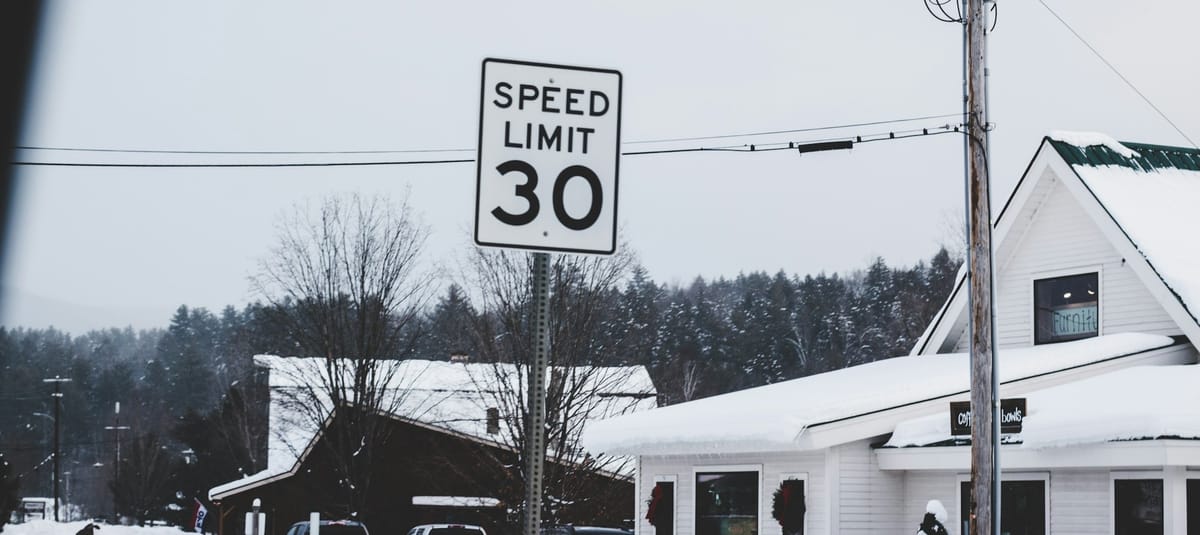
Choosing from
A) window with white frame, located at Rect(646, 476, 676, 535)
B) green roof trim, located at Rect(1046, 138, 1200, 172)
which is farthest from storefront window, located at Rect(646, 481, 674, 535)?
green roof trim, located at Rect(1046, 138, 1200, 172)

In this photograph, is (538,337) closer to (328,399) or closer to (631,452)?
(631,452)

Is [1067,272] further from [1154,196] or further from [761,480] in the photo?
[761,480]

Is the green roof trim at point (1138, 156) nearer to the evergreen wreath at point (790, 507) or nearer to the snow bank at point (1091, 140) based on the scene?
the snow bank at point (1091, 140)

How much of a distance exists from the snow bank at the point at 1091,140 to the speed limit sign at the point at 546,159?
2004cm

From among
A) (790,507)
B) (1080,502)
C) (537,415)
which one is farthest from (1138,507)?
(537,415)

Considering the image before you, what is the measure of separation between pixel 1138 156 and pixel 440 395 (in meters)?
31.6

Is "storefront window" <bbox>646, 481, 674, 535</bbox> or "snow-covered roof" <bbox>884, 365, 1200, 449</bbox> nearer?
"snow-covered roof" <bbox>884, 365, 1200, 449</bbox>

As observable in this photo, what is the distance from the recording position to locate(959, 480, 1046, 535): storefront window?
1869 centimetres

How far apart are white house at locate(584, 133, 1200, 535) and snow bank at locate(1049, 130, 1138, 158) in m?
0.05

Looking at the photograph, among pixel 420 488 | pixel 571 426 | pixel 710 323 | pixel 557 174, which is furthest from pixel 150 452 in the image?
pixel 557 174

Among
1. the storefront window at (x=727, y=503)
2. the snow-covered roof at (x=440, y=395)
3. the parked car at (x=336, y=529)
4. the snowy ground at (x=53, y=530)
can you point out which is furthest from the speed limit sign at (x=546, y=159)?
the snowy ground at (x=53, y=530)

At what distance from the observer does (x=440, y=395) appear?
171 feet

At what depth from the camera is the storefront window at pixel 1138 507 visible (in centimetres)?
1708

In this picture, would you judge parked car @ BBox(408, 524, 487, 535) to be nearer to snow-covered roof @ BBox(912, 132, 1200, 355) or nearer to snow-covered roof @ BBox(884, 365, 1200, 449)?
snow-covered roof @ BBox(912, 132, 1200, 355)
